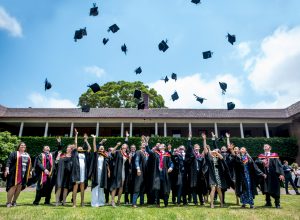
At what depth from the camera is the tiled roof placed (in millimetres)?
25062

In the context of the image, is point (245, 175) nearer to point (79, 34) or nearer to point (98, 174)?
point (98, 174)

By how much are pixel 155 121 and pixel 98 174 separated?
17.5m

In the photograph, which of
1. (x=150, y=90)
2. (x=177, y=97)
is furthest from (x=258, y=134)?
(x=177, y=97)

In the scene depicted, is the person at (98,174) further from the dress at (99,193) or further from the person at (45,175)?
the person at (45,175)

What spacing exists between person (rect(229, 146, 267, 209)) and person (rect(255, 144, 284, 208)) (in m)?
0.21

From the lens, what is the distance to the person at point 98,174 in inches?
298

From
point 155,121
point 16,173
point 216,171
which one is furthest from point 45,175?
point 155,121

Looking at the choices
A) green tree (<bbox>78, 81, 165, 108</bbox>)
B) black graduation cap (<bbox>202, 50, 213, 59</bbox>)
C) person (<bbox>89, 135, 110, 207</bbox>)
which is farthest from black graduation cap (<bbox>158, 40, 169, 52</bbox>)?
green tree (<bbox>78, 81, 165, 108</bbox>)

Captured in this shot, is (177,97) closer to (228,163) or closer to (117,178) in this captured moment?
(228,163)

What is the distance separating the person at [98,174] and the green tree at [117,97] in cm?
2559

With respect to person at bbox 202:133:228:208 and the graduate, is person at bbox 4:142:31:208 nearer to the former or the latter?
the graduate

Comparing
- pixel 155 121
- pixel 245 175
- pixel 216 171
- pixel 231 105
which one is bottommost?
pixel 245 175

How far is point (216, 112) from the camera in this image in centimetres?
2767

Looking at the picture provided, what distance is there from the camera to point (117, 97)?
34.5 meters
